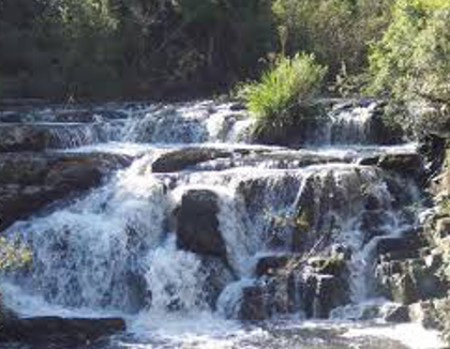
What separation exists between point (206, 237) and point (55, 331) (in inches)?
137

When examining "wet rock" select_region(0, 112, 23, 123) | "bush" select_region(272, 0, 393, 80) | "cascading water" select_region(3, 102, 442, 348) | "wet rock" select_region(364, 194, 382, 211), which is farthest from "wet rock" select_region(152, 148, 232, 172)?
"bush" select_region(272, 0, 393, 80)

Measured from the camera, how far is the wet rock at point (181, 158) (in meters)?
20.0

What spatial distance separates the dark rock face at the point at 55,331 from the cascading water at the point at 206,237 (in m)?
Answer: 0.63

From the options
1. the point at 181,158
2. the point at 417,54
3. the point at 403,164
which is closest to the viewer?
the point at 417,54

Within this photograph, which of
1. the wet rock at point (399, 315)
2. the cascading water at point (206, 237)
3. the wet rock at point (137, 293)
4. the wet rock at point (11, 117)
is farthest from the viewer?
the wet rock at point (11, 117)

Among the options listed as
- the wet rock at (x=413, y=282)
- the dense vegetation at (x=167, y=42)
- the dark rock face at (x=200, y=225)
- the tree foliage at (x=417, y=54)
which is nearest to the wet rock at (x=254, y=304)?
the dark rock face at (x=200, y=225)

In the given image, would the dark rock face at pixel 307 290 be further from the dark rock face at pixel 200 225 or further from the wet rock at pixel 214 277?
the dark rock face at pixel 200 225

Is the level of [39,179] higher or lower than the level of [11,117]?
lower

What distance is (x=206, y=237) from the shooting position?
57.5 ft

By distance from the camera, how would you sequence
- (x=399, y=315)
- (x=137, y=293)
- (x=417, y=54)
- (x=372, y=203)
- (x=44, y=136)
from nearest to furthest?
1. (x=399, y=315)
2. (x=137, y=293)
3. (x=417, y=54)
4. (x=372, y=203)
5. (x=44, y=136)

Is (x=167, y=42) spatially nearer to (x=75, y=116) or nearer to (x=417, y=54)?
(x=75, y=116)

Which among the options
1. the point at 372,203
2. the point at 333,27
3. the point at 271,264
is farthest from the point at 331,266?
the point at 333,27

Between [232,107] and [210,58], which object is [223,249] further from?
[210,58]

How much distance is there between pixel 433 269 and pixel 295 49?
1880 cm
